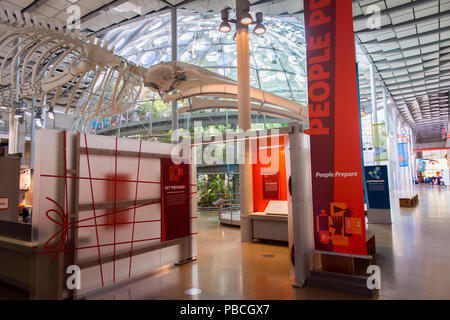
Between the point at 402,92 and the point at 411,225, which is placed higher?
the point at 402,92

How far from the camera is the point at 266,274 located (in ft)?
16.5

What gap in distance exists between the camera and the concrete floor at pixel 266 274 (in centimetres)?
413

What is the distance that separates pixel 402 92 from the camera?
2500 centimetres

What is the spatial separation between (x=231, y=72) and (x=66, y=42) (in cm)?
1229

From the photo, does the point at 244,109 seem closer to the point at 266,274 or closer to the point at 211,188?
the point at 266,274

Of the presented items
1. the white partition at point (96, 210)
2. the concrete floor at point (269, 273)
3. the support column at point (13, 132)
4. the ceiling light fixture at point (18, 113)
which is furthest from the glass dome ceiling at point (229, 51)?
the white partition at point (96, 210)

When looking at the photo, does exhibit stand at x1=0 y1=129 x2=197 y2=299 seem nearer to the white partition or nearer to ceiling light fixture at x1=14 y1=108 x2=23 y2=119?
the white partition

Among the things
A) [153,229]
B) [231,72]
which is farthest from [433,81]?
[153,229]

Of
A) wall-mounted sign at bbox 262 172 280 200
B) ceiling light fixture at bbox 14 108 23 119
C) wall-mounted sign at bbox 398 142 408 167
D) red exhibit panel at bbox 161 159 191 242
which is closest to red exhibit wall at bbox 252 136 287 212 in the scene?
wall-mounted sign at bbox 262 172 280 200

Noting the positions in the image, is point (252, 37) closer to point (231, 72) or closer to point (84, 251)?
point (231, 72)

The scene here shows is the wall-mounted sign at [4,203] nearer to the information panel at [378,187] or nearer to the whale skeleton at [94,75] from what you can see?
the whale skeleton at [94,75]

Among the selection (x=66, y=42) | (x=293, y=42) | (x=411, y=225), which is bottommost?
(x=411, y=225)

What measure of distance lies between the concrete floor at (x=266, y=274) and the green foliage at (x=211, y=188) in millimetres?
8373

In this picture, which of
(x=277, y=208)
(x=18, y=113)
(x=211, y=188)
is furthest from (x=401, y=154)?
(x=18, y=113)
